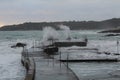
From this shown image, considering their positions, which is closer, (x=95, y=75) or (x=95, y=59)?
(x=95, y=75)

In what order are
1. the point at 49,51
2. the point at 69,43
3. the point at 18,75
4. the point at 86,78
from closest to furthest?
1. the point at 86,78
2. the point at 18,75
3. the point at 49,51
4. the point at 69,43

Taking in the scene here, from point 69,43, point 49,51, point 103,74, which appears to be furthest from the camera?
point 69,43

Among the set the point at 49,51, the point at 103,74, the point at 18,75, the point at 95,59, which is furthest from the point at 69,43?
the point at 103,74

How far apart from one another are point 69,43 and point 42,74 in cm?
2805

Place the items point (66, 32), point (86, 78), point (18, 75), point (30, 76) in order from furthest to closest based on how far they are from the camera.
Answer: point (66, 32), point (18, 75), point (86, 78), point (30, 76)

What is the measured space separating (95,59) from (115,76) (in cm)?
871

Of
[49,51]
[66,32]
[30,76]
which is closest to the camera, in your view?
[30,76]

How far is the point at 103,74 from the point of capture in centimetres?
1841

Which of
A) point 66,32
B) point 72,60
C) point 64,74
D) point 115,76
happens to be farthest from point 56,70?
point 66,32

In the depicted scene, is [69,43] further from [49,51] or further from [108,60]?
[108,60]

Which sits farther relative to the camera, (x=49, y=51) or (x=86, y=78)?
(x=49, y=51)

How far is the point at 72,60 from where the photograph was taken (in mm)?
25812

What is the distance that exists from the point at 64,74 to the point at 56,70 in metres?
1.40

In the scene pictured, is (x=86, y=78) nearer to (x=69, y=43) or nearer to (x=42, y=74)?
(x=42, y=74)
